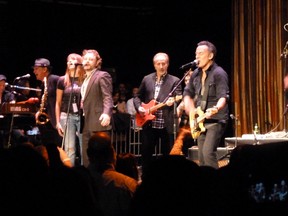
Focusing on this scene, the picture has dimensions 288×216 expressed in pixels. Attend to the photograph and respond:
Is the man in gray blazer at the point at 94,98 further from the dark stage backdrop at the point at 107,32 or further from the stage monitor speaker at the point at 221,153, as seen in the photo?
the dark stage backdrop at the point at 107,32

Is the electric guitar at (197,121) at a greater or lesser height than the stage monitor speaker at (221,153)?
greater

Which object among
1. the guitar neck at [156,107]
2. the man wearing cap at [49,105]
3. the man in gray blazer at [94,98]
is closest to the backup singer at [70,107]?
the man in gray blazer at [94,98]

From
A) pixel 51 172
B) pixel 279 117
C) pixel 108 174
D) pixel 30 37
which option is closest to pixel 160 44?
pixel 30 37

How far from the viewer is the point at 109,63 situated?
17672 millimetres

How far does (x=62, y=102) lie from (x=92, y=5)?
8.84 m

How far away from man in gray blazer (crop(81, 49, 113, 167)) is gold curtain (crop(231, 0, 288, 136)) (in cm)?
523

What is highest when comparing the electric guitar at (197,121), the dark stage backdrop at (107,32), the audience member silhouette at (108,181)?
the dark stage backdrop at (107,32)

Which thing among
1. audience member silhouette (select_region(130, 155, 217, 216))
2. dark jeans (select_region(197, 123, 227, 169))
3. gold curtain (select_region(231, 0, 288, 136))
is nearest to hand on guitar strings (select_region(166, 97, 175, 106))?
dark jeans (select_region(197, 123, 227, 169))

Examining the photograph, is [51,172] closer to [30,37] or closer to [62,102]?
[62,102]

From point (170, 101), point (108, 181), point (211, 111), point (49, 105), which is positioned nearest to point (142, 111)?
point (170, 101)

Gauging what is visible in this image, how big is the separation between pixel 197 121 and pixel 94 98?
5.14 feet

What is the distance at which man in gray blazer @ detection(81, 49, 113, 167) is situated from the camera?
8.25 m

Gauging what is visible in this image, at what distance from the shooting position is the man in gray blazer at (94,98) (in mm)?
8250

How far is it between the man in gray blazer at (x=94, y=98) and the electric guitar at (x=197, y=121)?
3.82 feet
